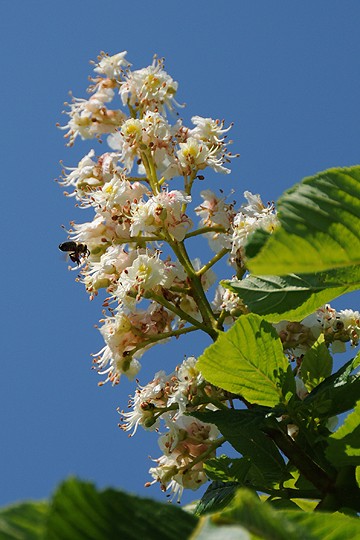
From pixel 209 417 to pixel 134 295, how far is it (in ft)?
1.83

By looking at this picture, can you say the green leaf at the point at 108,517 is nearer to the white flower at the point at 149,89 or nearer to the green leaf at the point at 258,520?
the green leaf at the point at 258,520

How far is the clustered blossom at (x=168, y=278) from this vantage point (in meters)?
2.34

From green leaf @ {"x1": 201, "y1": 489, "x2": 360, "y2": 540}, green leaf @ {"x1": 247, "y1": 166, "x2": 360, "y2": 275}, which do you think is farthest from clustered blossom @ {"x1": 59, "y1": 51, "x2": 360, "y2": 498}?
green leaf @ {"x1": 201, "y1": 489, "x2": 360, "y2": 540}

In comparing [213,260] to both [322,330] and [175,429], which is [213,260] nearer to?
[322,330]

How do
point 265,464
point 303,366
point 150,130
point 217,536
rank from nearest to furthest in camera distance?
1. point 217,536
2. point 265,464
3. point 303,366
4. point 150,130

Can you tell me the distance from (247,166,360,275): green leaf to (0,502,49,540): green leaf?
1.83ft

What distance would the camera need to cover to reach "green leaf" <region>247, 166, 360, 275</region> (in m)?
1.16

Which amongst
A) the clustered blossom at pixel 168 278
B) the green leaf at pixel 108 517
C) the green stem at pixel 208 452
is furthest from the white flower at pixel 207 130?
the green leaf at pixel 108 517

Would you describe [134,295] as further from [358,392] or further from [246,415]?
[358,392]

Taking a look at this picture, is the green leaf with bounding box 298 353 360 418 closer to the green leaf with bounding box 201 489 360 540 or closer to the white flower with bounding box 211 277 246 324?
the white flower with bounding box 211 277 246 324

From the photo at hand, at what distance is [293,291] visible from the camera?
1703 millimetres

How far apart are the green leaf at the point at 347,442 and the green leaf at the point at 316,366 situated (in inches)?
19.1

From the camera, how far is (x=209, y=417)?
1.92 m

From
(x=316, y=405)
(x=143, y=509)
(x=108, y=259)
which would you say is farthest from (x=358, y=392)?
(x=143, y=509)
